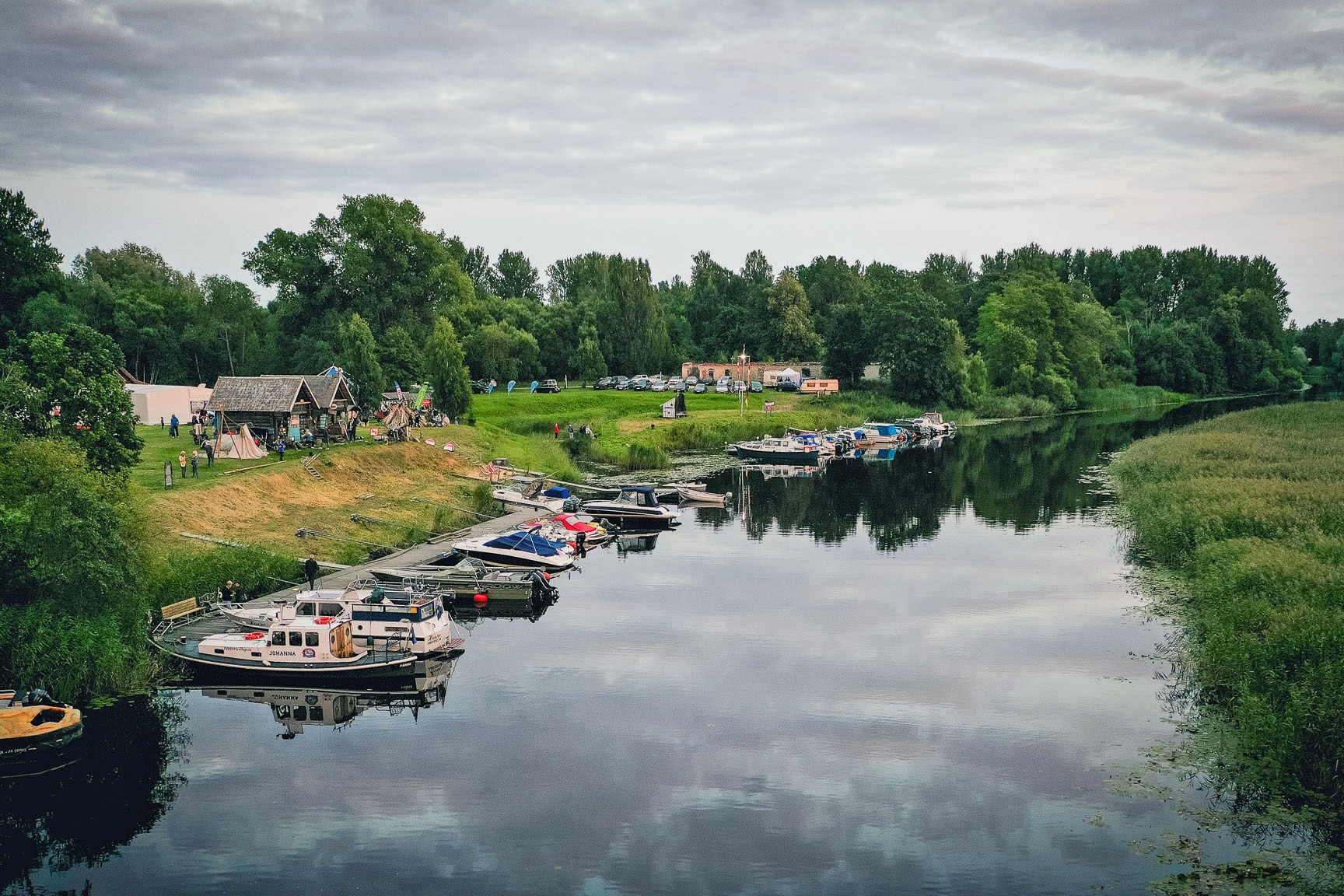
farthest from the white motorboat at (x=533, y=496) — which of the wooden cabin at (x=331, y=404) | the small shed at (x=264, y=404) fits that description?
the small shed at (x=264, y=404)

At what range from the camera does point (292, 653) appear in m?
35.9

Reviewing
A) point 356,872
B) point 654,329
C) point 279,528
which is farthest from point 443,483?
point 654,329

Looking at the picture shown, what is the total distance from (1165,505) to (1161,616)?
49.8 ft

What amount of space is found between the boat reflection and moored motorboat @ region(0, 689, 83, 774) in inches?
224

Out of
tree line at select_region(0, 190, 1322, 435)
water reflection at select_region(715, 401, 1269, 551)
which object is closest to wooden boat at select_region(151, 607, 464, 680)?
water reflection at select_region(715, 401, 1269, 551)

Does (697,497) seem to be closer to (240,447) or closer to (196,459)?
(240,447)

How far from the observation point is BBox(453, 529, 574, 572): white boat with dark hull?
51.6 metres

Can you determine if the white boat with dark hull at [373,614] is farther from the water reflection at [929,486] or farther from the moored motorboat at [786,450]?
the moored motorboat at [786,450]

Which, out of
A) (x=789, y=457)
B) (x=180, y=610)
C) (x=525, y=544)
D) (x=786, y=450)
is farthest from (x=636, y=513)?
(x=786, y=450)

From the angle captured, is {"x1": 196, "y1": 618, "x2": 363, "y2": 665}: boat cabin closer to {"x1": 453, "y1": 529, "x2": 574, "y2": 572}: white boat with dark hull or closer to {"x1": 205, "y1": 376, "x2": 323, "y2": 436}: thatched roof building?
{"x1": 453, "y1": 529, "x2": 574, "y2": 572}: white boat with dark hull

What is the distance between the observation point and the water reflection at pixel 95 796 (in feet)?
82.6

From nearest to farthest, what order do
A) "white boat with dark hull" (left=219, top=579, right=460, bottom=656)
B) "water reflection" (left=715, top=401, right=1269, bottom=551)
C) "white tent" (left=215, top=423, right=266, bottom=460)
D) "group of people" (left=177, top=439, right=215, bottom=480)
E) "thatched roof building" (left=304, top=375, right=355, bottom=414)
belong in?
"white boat with dark hull" (left=219, top=579, right=460, bottom=656)
"group of people" (left=177, top=439, right=215, bottom=480)
"white tent" (left=215, top=423, right=266, bottom=460)
"water reflection" (left=715, top=401, right=1269, bottom=551)
"thatched roof building" (left=304, top=375, right=355, bottom=414)

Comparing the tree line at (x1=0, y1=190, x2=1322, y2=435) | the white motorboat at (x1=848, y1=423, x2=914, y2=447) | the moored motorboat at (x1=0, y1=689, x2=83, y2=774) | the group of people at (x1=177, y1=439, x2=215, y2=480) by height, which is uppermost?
the tree line at (x1=0, y1=190, x2=1322, y2=435)

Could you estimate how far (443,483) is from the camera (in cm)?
6906
